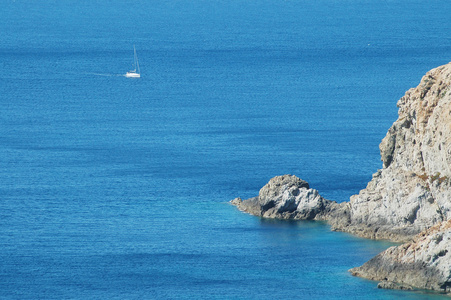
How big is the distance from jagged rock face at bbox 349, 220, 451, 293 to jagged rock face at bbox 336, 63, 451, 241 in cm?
894

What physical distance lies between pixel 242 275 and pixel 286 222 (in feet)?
56.1

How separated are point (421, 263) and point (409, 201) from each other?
564 inches

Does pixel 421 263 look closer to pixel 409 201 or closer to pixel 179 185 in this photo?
pixel 409 201

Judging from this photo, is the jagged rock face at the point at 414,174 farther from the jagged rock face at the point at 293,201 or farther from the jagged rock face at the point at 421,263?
the jagged rock face at the point at 421,263

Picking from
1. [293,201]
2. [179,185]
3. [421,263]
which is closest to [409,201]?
[421,263]

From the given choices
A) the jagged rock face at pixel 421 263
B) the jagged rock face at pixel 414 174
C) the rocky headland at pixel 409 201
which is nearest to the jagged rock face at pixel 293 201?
the rocky headland at pixel 409 201

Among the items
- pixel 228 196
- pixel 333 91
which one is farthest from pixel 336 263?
pixel 333 91

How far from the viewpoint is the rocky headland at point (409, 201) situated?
7800 cm

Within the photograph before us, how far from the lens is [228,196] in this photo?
116938 millimetres

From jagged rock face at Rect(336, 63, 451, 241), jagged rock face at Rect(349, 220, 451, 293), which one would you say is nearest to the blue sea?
jagged rock face at Rect(349, 220, 451, 293)

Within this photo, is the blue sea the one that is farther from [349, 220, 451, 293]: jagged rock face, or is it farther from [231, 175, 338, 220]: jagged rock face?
[231, 175, 338, 220]: jagged rock face

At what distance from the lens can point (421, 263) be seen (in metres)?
77.9

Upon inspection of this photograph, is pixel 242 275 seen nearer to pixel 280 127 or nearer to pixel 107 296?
pixel 107 296

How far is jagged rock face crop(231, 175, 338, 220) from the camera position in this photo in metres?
102
